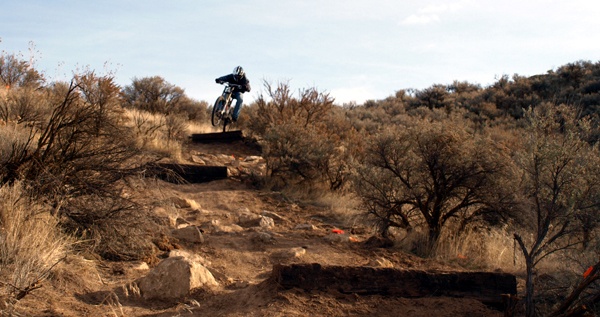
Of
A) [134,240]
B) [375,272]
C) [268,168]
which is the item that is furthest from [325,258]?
[268,168]

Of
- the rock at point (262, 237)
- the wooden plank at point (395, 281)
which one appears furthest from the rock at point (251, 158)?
the wooden plank at point (395, 281)

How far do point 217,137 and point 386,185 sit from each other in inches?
370

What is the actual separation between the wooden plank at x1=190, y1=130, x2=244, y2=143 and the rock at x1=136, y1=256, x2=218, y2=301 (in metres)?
11.7

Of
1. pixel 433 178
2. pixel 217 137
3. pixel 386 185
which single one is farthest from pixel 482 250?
pixel 217 137

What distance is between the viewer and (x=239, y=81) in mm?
16172

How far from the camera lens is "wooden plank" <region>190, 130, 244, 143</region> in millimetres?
16391

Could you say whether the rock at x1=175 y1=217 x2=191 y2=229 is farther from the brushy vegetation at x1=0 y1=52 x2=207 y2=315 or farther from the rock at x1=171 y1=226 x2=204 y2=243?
the brushy vegetation at x1=0 y1=52 x2=207 y2=315

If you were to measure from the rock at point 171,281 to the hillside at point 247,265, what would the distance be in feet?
0.30

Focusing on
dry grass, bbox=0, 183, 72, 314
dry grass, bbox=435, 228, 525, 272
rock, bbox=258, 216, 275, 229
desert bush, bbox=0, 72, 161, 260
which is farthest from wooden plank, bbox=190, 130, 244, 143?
dry grass, bbox=0, 183, 72, 314

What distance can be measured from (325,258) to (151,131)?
944cm

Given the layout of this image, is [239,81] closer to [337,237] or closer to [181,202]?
[181,202]

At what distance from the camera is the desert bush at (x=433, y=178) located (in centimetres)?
748

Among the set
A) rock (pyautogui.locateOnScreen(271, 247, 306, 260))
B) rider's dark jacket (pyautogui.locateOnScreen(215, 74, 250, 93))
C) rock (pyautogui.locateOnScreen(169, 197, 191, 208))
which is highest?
rider's dark jacket (pyautogui.locateOnScreen(215, 74, 250, 93))

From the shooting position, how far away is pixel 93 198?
226 inches
